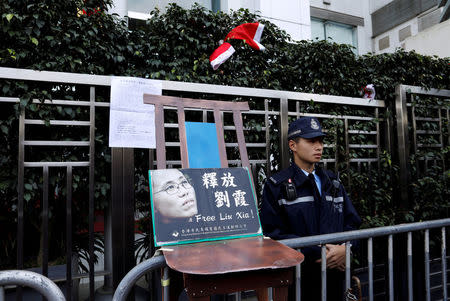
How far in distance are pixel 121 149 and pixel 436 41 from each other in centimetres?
874

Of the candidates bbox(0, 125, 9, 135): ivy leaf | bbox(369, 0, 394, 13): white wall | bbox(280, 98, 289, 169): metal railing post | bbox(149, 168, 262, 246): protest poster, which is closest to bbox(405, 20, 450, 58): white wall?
bbox(369, 0, 394, 13): white wall

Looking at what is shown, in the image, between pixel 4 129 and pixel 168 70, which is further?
pixel 168 70

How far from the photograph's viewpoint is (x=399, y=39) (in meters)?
13.9

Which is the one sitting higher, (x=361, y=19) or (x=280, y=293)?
(x=361, y=19)

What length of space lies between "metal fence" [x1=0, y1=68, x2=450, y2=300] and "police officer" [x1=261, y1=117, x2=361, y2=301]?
1.05 metres

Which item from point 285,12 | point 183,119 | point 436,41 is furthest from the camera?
point 436,41

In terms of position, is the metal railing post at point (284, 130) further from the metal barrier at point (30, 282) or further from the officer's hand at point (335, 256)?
the metal barrier at point (30, 282)

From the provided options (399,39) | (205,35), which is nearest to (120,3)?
(205,35)

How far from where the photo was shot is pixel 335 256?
253 centimetres

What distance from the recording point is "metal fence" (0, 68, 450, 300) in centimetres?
313

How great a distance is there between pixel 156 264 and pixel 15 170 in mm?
2267

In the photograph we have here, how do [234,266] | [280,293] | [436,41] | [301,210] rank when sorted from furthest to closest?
[436,41] → [301,210] → [280,293] → [234,266]

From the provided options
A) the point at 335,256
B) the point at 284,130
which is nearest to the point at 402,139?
the point at 284,130

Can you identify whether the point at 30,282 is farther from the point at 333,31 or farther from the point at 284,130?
the point at 333,31
